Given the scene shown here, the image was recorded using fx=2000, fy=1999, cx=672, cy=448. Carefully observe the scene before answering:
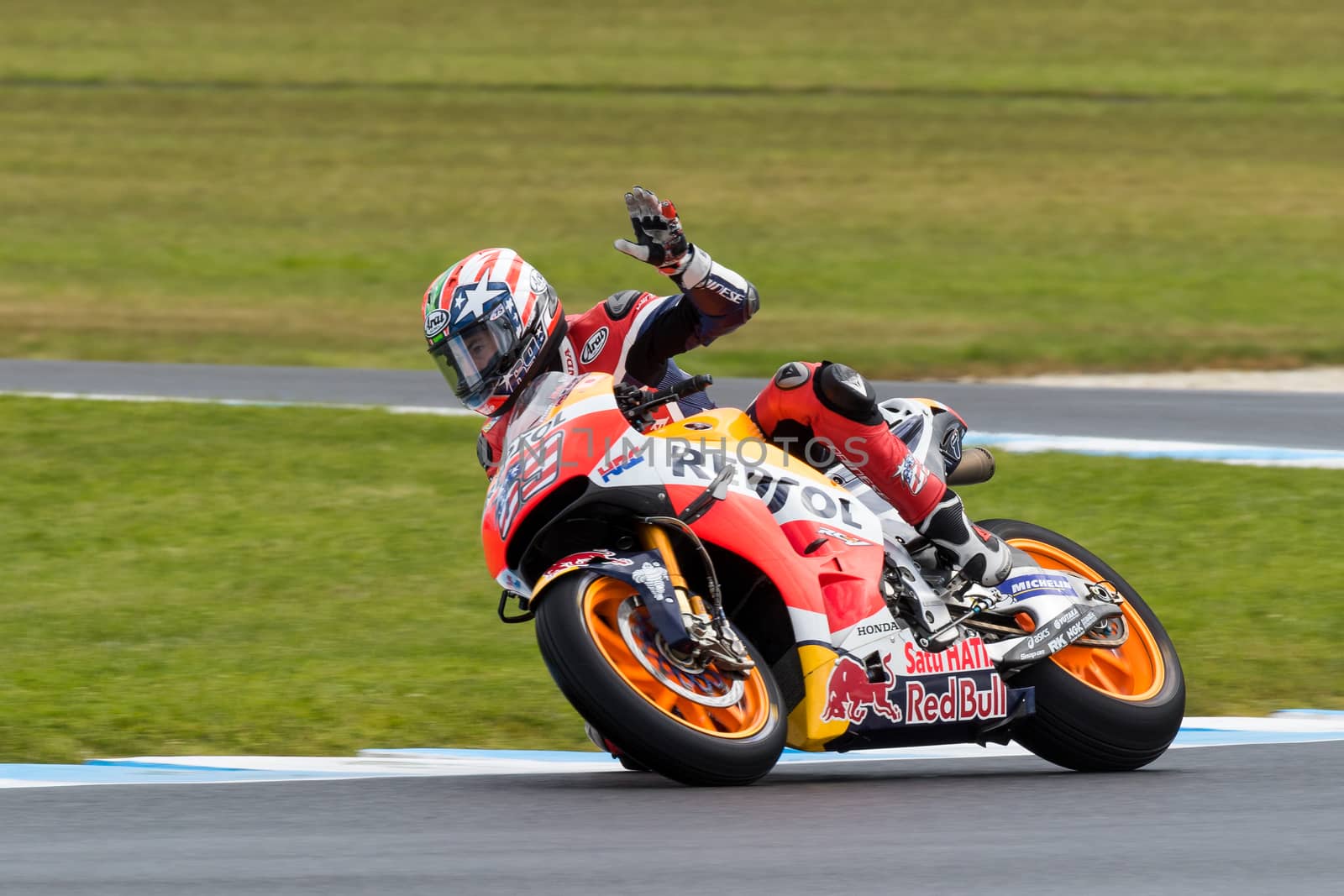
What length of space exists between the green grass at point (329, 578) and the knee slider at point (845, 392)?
1.54m

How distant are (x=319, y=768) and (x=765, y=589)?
1402 mm

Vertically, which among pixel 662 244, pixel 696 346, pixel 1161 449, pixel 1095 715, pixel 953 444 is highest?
pixel 662 244

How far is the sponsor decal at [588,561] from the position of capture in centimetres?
505

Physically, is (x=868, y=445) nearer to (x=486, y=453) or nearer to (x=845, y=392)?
(x=845, y=392)

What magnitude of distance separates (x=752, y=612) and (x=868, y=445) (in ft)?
1.89

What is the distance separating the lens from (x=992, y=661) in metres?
5.50

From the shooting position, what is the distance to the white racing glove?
5613 millimetres

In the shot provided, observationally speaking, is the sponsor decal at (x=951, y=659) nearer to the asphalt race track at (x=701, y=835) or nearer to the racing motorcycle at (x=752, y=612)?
the racing motorcycle at (x=752, y=612)

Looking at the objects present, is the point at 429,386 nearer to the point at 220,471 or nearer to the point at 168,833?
the point at 220,471

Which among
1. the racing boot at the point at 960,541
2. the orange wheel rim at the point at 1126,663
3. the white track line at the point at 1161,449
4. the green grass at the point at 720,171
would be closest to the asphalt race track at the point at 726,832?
the orange wheel rim at the point at 1126,663

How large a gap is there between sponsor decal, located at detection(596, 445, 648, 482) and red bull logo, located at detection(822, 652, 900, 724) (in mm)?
752

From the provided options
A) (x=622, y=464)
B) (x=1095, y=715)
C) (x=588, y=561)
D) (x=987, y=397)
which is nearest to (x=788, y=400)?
(x=622, y=464)

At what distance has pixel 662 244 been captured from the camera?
567 centimetres

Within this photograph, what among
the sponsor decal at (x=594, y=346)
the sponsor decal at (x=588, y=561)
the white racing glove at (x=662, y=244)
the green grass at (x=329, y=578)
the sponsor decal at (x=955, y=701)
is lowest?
the green grass at (x=329, y=578)
